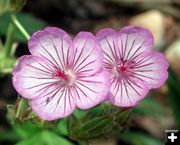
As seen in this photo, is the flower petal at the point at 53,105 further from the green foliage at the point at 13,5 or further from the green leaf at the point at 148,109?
the green leaf at the point at 148,109

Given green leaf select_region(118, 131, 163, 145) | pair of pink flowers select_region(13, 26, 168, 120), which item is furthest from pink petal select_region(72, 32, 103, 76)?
green leaf select_region(118, 131, 163, 145)

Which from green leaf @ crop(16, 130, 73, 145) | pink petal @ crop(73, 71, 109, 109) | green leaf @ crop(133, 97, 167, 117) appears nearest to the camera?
pink petal @ crop(73, 71, 109, 109)

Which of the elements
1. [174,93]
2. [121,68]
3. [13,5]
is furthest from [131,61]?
[174,93]

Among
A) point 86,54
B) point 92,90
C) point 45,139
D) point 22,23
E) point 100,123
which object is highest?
point 22,23

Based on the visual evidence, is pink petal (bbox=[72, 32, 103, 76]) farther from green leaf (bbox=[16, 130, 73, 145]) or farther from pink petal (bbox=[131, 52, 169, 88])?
green leaf (bbox=[16, 130, 73, 145])

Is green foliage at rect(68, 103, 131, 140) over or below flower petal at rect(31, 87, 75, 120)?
below

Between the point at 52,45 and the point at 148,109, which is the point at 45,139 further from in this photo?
the point at 148,109

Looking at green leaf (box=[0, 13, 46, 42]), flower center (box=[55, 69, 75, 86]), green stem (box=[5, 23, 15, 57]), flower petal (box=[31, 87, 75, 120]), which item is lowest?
flower petal (box=[31, 87, 75, 120])
